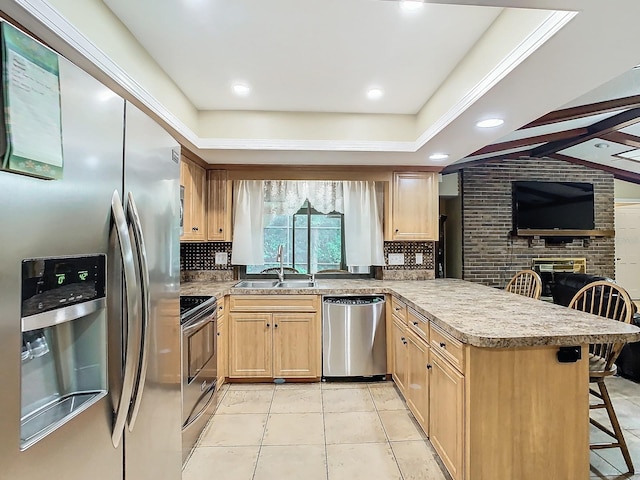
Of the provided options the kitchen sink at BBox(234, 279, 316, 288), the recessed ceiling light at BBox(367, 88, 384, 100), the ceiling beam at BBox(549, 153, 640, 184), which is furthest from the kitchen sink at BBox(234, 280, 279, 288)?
the ceiling beam at BBox(549, 153, 640, 184)

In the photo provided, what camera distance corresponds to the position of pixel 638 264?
7594 millimetres

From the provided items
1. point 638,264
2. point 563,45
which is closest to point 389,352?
point 563,45

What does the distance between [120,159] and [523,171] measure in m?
6.34

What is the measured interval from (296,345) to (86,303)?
8.44ft

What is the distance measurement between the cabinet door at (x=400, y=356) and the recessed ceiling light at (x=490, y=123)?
1.63 m

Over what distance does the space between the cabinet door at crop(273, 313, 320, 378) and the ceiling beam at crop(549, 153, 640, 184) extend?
5.32m

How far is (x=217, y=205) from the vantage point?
3.75 metres

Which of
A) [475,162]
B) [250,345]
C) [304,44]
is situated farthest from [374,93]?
[475,162]

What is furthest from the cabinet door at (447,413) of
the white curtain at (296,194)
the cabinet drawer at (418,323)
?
the white curtain at (296,194)

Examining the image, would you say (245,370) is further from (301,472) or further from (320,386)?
(301,472)

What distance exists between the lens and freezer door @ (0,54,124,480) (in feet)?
2.41

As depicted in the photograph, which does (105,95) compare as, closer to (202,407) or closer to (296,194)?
(202,407)

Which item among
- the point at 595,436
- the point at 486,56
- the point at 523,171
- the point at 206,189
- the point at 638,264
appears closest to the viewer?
the point at 486,56

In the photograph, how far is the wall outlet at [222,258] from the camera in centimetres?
397
